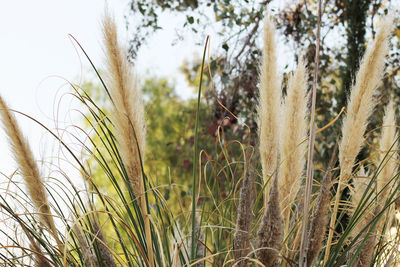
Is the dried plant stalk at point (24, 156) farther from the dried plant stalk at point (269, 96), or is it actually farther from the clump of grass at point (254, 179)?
the dried plant stalk at point (269, 96)

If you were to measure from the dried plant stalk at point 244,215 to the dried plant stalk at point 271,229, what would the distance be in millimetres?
22

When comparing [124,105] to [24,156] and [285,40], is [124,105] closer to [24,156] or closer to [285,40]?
[24,156]

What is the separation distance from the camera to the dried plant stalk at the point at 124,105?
0.75 m

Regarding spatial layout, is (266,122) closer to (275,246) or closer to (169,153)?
(275,246)

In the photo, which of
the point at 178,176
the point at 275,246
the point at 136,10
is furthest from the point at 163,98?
the point at 275,246

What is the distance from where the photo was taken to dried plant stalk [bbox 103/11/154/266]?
2.47ft

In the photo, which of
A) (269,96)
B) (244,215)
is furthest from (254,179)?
(269,96)

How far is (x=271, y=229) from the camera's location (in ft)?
2.09

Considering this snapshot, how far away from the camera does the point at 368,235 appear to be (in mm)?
800

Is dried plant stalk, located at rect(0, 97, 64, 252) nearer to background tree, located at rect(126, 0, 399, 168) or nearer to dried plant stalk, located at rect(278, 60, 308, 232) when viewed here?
dried plant stalk, located at rect(278, 60, 308, 232)

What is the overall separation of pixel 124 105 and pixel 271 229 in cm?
32

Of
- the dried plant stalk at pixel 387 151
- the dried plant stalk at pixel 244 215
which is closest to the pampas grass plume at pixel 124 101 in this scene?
the dried plant stalk at pixel 244 215

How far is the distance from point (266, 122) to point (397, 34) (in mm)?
2730

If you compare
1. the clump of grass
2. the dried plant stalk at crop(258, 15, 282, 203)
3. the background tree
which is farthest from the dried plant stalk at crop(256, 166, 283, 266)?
the background tree
